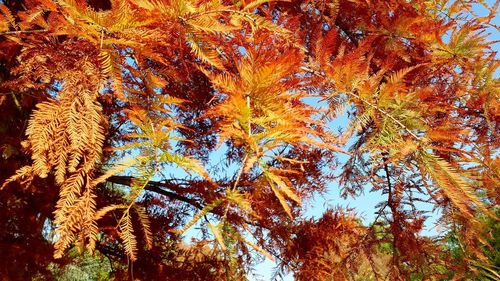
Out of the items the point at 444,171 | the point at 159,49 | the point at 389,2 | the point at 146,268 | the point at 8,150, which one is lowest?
the point at 444,171

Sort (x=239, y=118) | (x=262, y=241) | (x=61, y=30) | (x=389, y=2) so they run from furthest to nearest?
(x=262, y=241), (x=389, y=2), (x=61, y=30), (x=239, y=118)

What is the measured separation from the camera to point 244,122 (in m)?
1.07

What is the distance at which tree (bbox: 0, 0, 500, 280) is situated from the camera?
1.12m

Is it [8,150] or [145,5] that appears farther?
[8,150]

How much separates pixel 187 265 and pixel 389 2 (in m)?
2.84

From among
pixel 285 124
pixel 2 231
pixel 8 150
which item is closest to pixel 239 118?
pixel 285 124

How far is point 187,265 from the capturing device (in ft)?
11.6

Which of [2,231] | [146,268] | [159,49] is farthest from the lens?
[146,268]

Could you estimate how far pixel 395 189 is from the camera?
3.09m

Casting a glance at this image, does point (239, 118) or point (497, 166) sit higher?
point (497, 166)

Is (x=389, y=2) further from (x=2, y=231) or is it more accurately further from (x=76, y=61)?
(x=2, y=231)

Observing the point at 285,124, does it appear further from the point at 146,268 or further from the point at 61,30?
the point at 146,268

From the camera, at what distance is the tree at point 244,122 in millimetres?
1122

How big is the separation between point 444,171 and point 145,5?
1.09m
